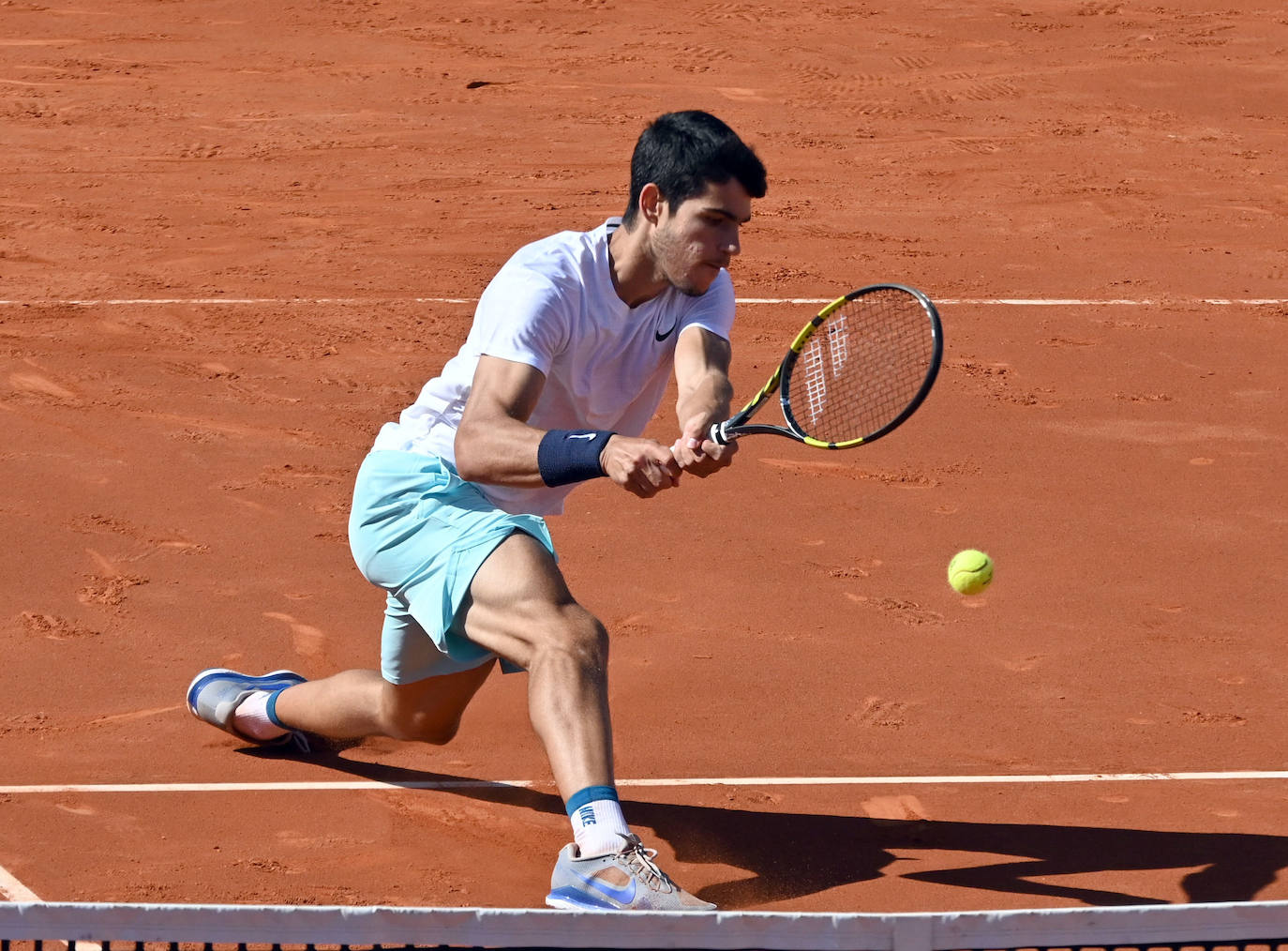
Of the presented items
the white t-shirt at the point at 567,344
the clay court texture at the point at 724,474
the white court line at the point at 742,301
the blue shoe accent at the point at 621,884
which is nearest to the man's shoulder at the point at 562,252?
the white t-shirt at the point at 567,344

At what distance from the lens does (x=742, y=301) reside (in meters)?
9.59

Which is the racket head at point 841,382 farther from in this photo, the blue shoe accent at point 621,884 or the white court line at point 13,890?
the white court line at point 13,890

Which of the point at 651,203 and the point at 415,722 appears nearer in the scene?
the point at 651,203

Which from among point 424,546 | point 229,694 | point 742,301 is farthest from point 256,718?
point 742,301

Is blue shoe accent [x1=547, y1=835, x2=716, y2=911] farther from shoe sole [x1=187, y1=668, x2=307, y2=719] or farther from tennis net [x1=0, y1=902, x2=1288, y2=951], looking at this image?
shoe sole [x1=187, y1=668, x2=307, y2=719]

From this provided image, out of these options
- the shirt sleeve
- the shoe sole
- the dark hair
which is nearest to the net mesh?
the dark hair

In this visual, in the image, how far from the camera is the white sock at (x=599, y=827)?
3516 millimetres

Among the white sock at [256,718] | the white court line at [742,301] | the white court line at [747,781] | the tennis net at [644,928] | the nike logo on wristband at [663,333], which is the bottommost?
the tennis net at [644,928]

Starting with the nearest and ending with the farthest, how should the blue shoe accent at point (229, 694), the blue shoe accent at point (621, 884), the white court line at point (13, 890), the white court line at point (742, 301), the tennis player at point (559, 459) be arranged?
the blue shoe accent at point (621, 884)
the tennis player at point (559, 459)
the white court line at point (13, 890)
the blue shoe accent at point (229, 694)
the white court line at point (742, 301)

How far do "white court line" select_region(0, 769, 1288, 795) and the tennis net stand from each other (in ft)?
7.09

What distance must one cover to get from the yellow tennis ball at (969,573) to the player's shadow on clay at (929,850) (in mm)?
919

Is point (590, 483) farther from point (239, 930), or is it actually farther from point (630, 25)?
point (630, 25)

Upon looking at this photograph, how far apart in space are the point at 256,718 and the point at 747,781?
1461mm

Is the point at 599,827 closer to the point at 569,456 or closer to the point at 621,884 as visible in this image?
the point at 621,884
